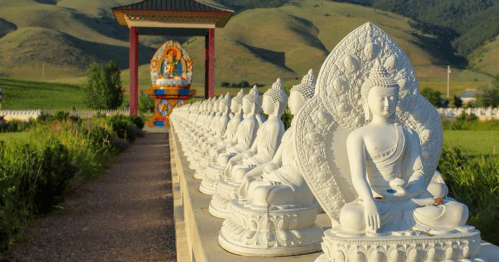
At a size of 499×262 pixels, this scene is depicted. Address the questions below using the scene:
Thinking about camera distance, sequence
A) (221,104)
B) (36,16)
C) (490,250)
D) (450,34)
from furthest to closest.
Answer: (450,34)
(36,16)
(221,104)
(490,250)

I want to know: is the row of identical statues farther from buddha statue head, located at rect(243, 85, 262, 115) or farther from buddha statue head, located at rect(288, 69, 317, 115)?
buddha statue head, located at rect(243, 85, 262, 115)

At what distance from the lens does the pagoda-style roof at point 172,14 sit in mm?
29125

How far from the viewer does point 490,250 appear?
325 cm

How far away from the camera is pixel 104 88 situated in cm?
4303

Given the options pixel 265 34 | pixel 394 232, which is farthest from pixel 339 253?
pixel 265 34

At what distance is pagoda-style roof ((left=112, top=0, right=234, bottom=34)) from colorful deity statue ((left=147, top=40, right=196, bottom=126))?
4.10 feet

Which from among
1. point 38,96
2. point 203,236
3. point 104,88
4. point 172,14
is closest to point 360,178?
point 203,236

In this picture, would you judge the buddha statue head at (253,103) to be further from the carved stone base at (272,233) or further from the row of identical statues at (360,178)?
the carved stone base at (272,233)

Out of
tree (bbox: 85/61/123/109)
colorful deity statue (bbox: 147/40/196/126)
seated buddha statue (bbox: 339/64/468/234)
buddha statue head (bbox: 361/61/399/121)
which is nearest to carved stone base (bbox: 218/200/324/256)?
seated buddha statue (bbox: 339/64/468/234)

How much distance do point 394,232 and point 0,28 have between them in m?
131

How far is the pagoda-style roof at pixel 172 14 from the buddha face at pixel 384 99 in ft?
89.1

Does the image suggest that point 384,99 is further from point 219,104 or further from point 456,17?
point 456,17

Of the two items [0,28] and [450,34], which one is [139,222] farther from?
[450,34]

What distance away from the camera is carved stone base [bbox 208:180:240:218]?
14.0 feet
